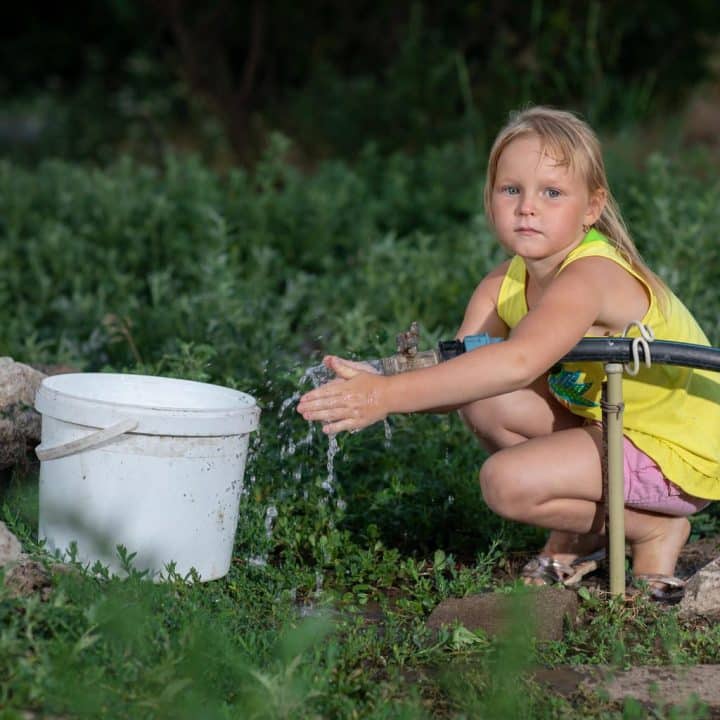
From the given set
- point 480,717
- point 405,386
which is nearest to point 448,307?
point 405,386

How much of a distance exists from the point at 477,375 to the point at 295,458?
97 cm

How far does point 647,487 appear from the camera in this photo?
3.05 meters

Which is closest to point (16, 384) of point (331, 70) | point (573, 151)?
point (573, 151)

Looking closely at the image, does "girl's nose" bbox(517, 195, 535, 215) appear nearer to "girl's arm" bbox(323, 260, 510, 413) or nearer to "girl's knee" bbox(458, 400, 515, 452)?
"girl's arm" bbox(323, 260, 510, 413)

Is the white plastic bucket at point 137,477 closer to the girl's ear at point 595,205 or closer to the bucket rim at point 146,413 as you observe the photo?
the bucket rim at point 146,413

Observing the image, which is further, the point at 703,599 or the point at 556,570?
the point at 556,570

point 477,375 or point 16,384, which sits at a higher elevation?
point 477,375

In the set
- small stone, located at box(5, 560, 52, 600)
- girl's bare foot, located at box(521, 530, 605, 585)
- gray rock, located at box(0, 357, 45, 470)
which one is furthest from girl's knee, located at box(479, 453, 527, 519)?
gray rock, located at box(0, 357, 45, 470)

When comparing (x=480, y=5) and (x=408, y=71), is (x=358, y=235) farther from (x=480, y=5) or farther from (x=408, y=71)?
(x=480, y=5)

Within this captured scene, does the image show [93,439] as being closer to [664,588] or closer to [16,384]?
[16,384]

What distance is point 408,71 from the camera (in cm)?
840

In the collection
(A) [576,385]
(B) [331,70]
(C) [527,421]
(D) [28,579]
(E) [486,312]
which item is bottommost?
(D) [28,579]

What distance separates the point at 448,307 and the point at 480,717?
9.36 feet

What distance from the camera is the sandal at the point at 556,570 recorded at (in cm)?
318
